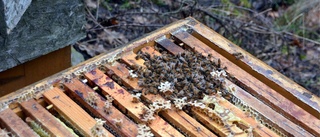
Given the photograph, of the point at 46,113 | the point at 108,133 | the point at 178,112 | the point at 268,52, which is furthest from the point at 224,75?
the point at 268,52

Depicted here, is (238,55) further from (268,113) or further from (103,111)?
(103,111)

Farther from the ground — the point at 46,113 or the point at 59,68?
the point at 46,113

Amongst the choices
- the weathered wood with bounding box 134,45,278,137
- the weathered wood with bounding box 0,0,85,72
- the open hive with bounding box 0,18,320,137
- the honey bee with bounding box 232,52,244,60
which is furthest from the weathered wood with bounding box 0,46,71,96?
the weathered wood with bounding box 134,45,278,137

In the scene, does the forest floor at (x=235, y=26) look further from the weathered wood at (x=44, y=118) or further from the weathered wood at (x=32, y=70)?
the weathered wood at (x=44, y=118)

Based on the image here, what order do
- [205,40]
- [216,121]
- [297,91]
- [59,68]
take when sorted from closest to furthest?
[216,121] → [297,91] → [205,40] → [59,68]

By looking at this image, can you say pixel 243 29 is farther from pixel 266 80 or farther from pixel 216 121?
pixel 216 121

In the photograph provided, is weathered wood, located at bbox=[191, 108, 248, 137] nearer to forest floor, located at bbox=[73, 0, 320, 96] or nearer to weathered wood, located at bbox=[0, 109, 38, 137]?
weathered wood, located at bbox=[0, 109, 38, 137]

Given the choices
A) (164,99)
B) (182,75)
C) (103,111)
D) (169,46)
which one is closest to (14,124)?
(103,111)
